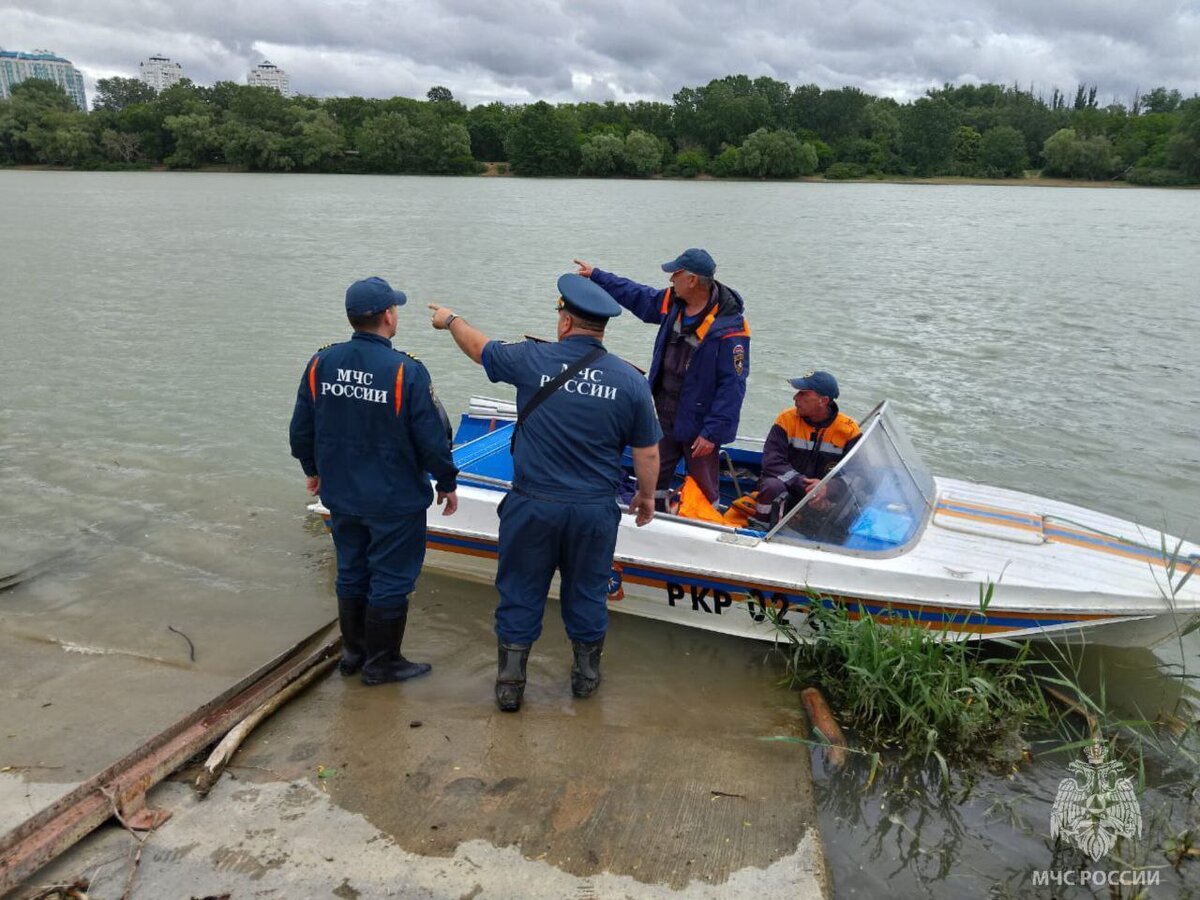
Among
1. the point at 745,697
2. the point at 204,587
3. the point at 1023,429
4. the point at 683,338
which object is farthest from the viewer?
the point at 1023,429

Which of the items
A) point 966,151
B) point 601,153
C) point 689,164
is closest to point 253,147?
point 601,153

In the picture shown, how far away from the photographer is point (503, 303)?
1728 centimetres

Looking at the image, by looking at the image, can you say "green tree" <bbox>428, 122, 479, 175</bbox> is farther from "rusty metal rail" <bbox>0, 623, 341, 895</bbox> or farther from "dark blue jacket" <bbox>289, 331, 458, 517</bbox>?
"rusty metal rail" <bbox>0, 623, 341, 895</bbox>

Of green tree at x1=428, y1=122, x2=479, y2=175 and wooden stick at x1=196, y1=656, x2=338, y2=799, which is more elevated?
green tree at x1=428, y1=122, x2=479, y2=175

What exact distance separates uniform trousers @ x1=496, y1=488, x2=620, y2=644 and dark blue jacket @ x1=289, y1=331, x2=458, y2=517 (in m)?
0.44

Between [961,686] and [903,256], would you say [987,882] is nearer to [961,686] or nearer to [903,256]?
[961,686]

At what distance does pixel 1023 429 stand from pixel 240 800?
31.3ft

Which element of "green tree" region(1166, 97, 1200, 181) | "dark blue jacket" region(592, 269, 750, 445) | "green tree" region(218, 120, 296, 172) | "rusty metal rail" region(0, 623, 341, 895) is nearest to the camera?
"rusty metal rail" region(0, 623, 341, 895)

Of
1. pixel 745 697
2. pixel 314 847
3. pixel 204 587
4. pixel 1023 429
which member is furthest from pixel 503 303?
pixel 314 847

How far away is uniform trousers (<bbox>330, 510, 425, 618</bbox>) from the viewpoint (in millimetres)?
3832

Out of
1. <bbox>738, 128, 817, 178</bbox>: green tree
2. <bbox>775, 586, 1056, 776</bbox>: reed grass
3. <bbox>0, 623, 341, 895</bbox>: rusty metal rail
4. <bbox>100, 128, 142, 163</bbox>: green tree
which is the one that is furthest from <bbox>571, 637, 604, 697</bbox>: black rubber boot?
<bbox>100, 128, 142, 163</bbox>: green tree

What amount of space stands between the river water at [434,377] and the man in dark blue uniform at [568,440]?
4.69 feet

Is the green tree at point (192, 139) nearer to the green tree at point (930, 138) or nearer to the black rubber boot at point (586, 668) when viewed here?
the green tree at point (930, 138)

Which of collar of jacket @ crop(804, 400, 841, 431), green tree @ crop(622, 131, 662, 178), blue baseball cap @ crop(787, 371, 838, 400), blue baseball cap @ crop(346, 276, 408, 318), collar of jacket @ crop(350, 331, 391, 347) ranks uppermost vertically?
green tree @ crop(622, 131, 662, 178)
